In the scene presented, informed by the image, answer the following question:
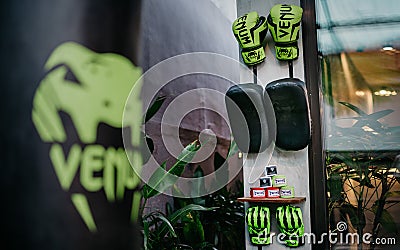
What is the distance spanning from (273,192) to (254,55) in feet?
2.83

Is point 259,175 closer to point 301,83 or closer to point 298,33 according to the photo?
point 301,83

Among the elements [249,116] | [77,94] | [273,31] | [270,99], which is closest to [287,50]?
[273,31]

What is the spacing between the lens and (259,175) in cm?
281

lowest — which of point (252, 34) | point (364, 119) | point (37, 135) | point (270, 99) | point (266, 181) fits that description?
point (266, 181)

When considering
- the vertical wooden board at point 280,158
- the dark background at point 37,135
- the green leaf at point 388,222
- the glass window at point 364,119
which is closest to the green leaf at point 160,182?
the vertical wooden board at point 280,158

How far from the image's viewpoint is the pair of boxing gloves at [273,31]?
2542 mm

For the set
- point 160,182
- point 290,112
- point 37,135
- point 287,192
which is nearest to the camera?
point 37,135

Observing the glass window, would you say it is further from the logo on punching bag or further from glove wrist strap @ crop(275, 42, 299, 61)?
the logo on punching bag

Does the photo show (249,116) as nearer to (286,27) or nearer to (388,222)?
(286,27)

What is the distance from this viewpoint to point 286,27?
8.36 ft

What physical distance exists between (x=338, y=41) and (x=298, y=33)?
25 cm

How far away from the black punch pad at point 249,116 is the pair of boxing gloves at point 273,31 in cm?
22

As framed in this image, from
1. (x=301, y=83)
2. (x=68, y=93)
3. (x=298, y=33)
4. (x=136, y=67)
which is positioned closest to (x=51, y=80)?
(x=68, y=93)

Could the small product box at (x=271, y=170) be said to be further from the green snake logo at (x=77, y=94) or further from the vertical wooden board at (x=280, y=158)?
the green snake logo at (x=77, y=94)
